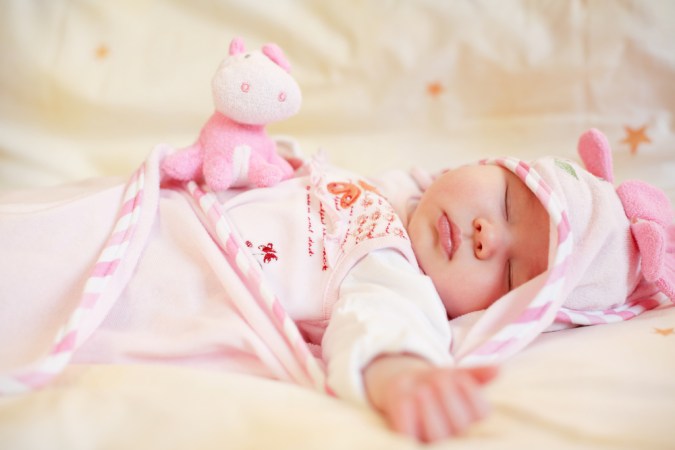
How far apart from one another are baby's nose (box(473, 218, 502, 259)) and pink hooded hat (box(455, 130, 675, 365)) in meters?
0.08

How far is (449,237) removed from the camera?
976mm

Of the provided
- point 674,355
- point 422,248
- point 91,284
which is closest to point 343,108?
point 422,248

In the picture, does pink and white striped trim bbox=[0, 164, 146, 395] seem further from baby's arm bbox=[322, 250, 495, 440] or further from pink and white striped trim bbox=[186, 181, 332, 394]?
baby's arm bbox=[322, 250, 495, 440]

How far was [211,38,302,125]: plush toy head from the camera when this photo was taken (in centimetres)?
95

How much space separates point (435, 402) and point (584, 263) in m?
0.44

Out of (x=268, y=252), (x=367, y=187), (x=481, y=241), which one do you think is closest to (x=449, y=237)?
(x=481, y=241)

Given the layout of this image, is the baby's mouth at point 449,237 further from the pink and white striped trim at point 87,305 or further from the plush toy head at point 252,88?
the pink and white striped trim at point 87,305

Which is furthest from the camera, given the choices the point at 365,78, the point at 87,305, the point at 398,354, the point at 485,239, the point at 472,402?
the point at 365,78

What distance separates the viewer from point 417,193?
1.19m

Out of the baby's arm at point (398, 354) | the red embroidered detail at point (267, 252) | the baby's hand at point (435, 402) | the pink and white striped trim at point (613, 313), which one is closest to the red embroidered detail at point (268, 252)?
the red embroidered detail at point (267, 252)

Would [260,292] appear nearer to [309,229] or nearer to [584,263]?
[309,229]

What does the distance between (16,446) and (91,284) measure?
29cm

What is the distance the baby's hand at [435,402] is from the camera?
60cm

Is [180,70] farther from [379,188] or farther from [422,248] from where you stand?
[422,248]
